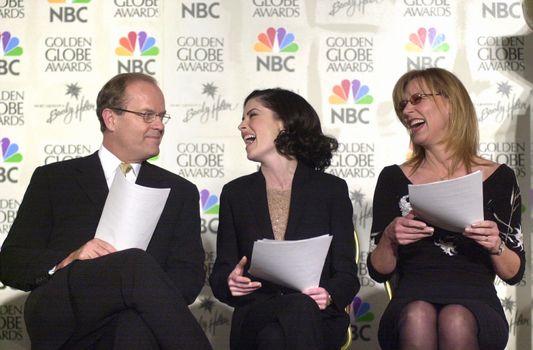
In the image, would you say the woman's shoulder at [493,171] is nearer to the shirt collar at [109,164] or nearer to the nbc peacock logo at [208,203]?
the shirt collar at [109,164]

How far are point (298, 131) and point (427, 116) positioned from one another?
0.56 meters

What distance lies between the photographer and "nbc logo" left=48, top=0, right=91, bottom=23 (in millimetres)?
4629

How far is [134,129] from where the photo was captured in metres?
3.45

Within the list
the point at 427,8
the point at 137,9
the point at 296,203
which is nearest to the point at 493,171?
the point at 296,203

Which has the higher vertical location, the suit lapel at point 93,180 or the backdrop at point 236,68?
the backdrop at point 236,68

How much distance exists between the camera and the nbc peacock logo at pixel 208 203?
4555 millimetres

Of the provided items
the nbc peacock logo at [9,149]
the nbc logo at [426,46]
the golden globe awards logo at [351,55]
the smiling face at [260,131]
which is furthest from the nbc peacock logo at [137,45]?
the nbc logo at [426,46]

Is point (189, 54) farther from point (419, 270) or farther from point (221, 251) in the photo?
point (419, 270)

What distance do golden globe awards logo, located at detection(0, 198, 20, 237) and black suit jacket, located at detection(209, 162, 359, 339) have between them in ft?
5.35

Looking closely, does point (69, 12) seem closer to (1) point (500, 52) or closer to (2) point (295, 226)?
(2) point (295, 226)

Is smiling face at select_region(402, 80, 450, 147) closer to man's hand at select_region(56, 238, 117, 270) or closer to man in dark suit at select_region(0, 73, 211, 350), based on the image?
man in dark suit at select_region(0, 73, 211, 350)

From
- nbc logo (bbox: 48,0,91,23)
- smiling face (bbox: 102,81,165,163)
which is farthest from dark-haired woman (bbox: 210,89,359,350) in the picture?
nbc logo (bbox: 48,0,91,23)

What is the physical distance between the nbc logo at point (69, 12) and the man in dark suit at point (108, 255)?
126 cm

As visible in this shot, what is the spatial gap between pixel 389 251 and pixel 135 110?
116cm
